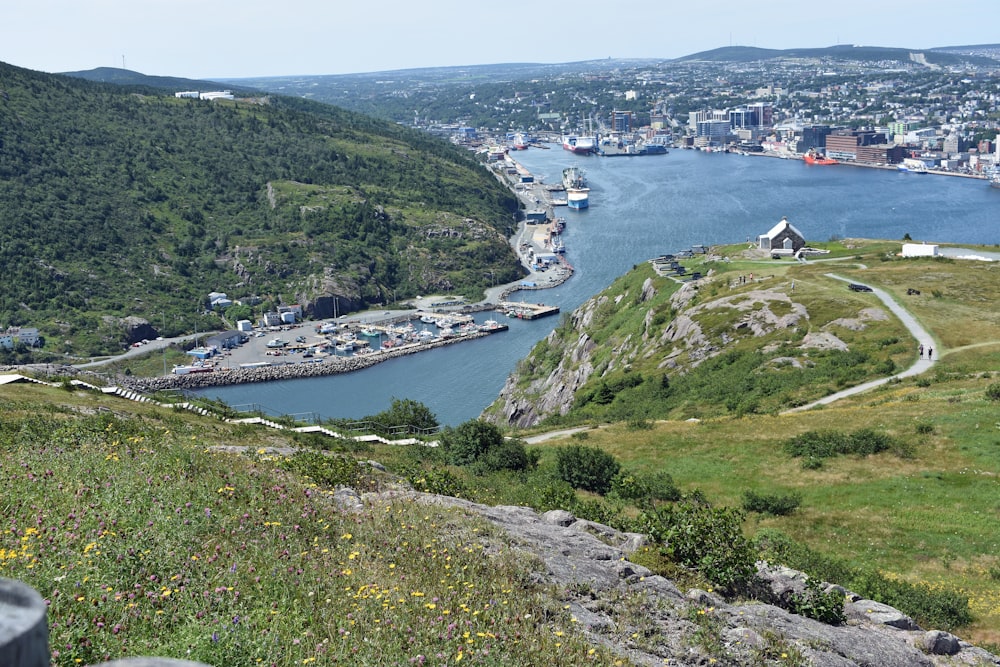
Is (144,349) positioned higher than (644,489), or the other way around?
(644,489)

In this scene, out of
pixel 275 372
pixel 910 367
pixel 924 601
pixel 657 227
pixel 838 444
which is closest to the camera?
pixel 924 601

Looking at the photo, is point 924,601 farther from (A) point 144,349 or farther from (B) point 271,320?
(B) point 271,320

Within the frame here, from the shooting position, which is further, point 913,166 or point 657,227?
point 913,166

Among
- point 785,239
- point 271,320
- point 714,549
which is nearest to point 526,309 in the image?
point 271,320

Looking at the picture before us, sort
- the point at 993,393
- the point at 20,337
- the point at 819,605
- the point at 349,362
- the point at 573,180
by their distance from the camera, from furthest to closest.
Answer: the point at 573,180 < the point at 349,362 < the point at 20,337 < the point at 993,393 < the point at 819,605

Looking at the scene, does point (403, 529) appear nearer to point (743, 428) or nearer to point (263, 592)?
→ point (263, 592)

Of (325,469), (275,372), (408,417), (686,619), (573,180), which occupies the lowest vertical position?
(275,372)

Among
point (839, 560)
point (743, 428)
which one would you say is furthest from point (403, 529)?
point (743, 428)
